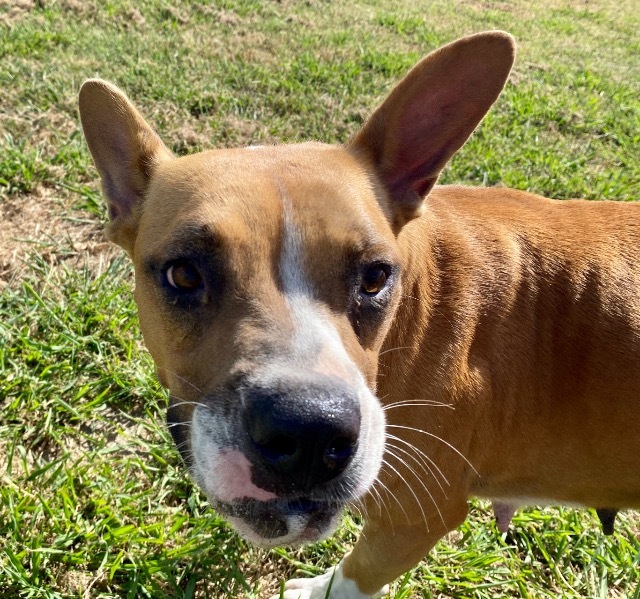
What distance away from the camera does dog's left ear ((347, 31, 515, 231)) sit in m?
2.78

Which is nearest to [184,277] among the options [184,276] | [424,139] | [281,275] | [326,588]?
[184,276]

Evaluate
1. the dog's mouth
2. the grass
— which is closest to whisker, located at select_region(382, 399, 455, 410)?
the dog's mouth

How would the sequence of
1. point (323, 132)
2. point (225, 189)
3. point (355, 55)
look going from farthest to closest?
1. point (355, 55)
2. point (323, 132)
3. point (225, 189)

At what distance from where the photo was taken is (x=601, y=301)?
309 cm

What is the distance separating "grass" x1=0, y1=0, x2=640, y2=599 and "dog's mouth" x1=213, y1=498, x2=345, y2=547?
137 cm

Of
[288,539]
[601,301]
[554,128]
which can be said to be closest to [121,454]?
[288,539]

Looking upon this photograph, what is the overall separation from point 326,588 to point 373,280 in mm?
2040

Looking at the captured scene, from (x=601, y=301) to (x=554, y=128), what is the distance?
5.90m

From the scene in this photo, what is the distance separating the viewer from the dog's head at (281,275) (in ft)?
6.64

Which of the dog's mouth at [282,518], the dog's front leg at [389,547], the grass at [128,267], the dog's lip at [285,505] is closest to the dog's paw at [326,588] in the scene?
the dog's front leg at [389,547]

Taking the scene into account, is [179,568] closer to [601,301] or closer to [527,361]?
[527,361]

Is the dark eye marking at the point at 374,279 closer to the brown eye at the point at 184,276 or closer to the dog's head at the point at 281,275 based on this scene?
the dog's head at the point at 281,275

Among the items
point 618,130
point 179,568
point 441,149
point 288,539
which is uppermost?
point 441,149

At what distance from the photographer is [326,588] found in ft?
11.4
